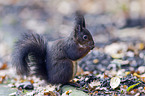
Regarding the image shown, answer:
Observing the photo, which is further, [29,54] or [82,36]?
[29,54]

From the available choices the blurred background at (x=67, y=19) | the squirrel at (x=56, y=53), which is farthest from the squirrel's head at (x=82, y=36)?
the blurred background at (x=67, y=19)

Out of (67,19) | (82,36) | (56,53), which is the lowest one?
(56,53)

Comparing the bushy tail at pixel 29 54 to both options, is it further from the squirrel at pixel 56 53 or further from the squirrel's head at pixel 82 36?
the squirrel's head at pixel 82 36

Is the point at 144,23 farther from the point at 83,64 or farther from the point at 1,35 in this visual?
the point at 1,35

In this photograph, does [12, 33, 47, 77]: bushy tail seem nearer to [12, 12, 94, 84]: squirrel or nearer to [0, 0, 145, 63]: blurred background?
[12, 12, 94, 84]: squirrel

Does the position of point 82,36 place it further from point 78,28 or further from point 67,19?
point 67,19

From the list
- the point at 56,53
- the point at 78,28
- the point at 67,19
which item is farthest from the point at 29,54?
the point at 67,19
